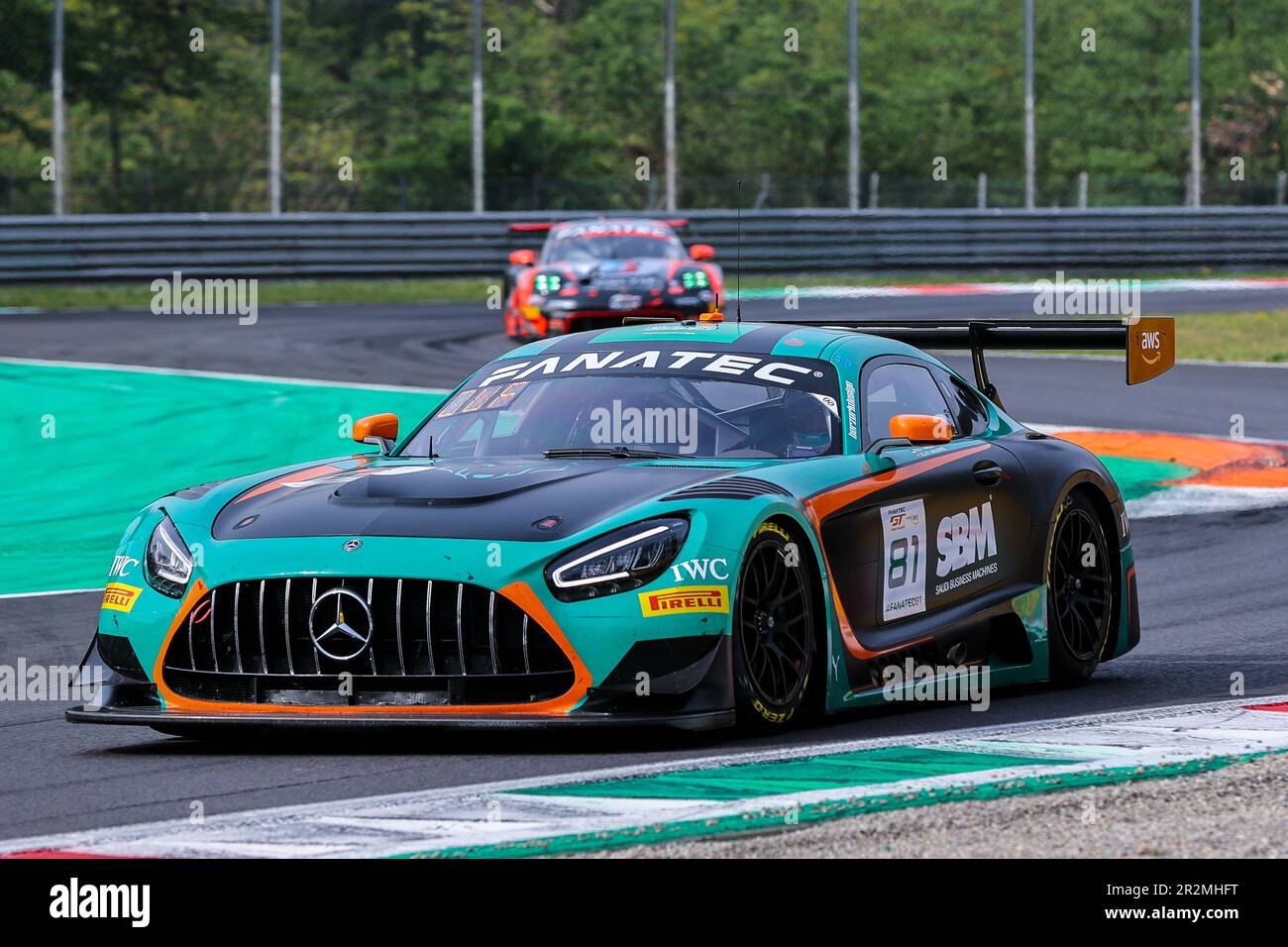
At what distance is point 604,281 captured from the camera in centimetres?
2311

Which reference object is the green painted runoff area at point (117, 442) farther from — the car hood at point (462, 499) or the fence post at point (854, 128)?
the fence post at point (854, 128)

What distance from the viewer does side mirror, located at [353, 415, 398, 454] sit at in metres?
8.08

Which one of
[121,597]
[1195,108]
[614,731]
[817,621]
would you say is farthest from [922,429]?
[1195,108]

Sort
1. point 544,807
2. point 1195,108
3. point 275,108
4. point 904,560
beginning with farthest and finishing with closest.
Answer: point 1195,108
point 275,108
point 904,560
point 544,807

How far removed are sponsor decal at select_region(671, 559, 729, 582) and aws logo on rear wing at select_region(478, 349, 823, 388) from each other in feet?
4.50

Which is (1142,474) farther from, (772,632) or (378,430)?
(772,632)

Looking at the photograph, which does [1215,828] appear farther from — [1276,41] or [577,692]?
[1276,41]

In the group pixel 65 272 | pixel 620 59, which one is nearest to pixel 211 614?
pixel 65 272

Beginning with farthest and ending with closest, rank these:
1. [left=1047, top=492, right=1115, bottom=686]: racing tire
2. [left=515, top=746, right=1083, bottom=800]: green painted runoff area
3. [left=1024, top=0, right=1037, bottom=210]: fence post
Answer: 1. [left=1024, top=0, right=1037, bottom=210]: fence post
2. [left=1047, top=492, right=1115, bottom=686]: racing tire
3. [left=515, top=746, right=1083, bottom=800]: green painted runoff area

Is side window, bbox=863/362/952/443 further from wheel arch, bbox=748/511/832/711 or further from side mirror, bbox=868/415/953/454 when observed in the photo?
wheel arch, bbox=748/511/832/711

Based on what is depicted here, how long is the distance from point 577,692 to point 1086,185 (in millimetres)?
32411

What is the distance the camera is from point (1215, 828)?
5.30m

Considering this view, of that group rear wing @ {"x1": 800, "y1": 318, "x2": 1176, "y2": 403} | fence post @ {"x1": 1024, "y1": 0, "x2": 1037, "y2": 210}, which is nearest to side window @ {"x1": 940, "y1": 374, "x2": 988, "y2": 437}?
rear wing @ {"x1": 800, "y1": 318, "x2": 1176, "y2": 403}

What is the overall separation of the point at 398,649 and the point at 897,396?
Result: 245 cm
